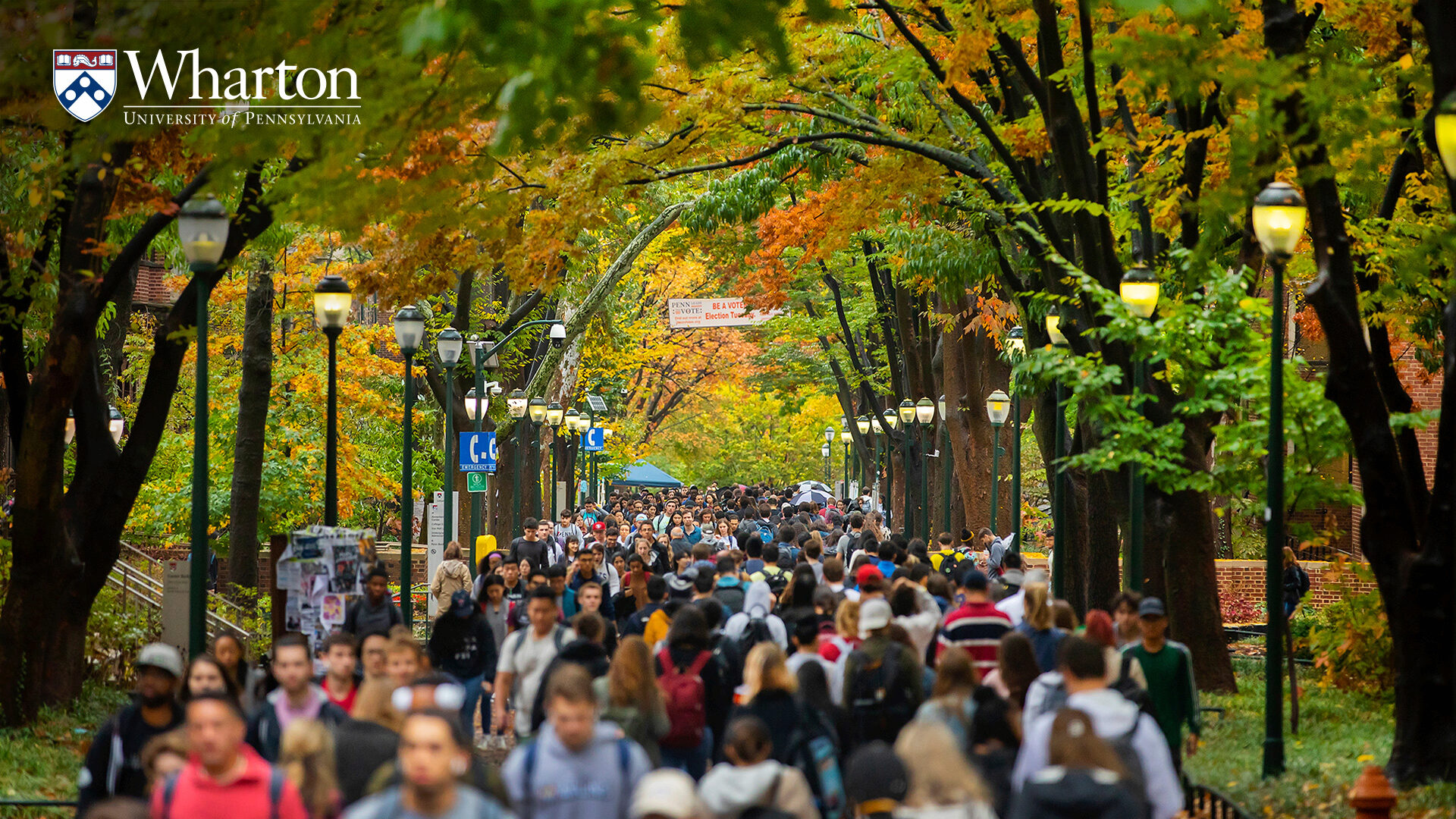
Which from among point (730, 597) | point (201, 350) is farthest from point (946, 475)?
point (201, 350)

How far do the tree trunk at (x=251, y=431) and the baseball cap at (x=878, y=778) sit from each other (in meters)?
14.8

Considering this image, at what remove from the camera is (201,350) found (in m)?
11.8

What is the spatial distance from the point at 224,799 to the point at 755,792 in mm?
1963

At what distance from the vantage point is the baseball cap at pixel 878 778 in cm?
603

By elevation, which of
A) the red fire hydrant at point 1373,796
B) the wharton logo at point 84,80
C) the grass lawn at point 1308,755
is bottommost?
the grass lawn at point 1308,755

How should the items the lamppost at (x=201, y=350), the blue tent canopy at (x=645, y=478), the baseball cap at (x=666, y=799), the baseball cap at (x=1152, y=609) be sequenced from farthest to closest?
the blue tent canopy at (x=645, y=478) → the lamppost at (x=201, y=350) → the baseball cap at (x=1152, y=609) → the baseball cap at (x=666, y=799)

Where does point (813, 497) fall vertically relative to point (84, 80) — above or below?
below

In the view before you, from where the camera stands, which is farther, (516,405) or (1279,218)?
(516,405)

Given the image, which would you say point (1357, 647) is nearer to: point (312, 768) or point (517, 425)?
point (312, 768)

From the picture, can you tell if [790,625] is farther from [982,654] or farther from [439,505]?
[439,505]

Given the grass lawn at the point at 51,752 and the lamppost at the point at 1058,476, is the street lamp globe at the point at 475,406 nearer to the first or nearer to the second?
the lamppost at the point at 1058,476

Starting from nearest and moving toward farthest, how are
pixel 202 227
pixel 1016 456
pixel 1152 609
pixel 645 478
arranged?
pixel 1152 609 → pixel 202 227 → pixel 1016 456 → pixel 645 478

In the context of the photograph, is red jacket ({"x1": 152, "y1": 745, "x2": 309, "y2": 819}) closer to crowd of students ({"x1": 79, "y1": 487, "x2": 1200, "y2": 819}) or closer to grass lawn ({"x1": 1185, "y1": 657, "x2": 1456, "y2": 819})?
crowd of students ({"x1": 79, "y1": 487, "x2": 1200, "y2": 819})

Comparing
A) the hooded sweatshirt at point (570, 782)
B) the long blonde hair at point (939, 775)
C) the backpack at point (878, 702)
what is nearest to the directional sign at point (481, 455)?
the backpack at point (878, 702)
